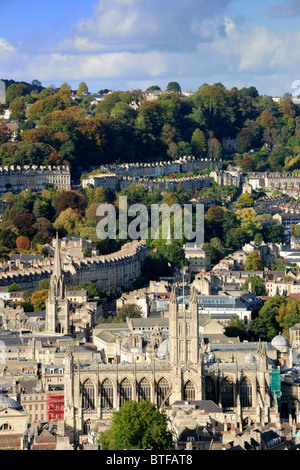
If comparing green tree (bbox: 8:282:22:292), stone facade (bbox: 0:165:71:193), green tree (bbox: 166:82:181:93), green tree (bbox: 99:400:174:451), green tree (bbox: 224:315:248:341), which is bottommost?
green tree (bbox: 224:315:248:341)

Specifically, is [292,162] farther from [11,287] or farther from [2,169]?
[11,287]

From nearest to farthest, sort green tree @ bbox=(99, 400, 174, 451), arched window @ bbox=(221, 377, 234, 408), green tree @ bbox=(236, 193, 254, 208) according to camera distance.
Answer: green tree @ bbox=(99, 400, 174, 451)
arched window @ bbox=(221, 377, 234, 408)
green tree @ bbox=(236, 193, 254, 208)

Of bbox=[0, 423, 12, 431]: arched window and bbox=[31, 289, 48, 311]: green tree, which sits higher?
bbox=[31, 289, 48, 311]: green tree

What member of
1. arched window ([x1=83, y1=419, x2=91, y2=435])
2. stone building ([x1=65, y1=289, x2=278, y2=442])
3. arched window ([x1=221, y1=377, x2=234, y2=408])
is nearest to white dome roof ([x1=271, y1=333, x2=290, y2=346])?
stone building ([x1=65, y1=289, x2=278, y2=442])

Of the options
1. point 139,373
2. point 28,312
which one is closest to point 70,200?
point 28,312

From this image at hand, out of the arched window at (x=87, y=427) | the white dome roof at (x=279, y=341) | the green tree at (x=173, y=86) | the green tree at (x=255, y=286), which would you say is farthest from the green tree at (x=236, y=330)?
the green tree at (x=173, y=86)

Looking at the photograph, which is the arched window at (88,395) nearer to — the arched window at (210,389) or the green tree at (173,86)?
the arched window at (210,389)

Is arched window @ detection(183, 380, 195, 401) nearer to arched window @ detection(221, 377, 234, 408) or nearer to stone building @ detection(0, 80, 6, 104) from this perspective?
arched window @ detection(221, 377, 234, 408)
